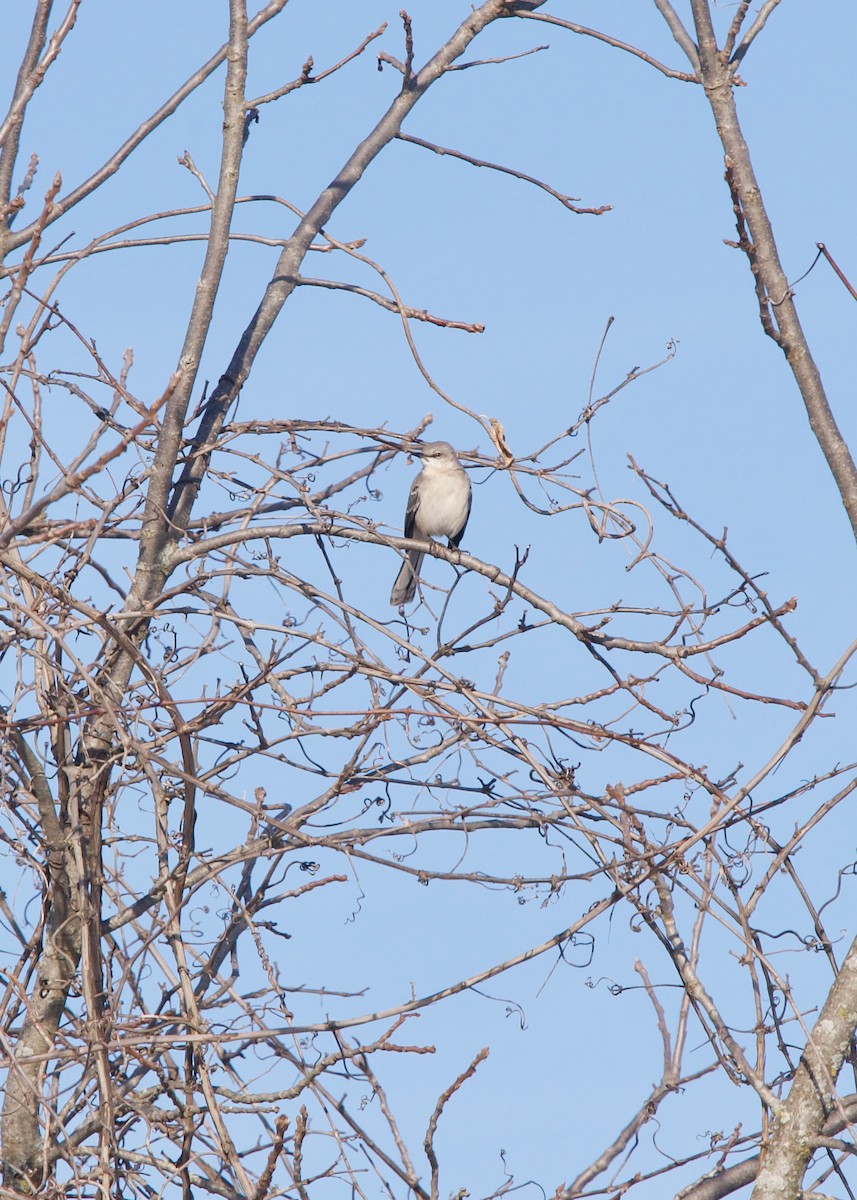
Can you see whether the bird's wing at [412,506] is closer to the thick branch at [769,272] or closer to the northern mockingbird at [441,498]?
the northern mockingbird at [441,498]

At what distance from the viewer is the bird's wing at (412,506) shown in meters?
7.98

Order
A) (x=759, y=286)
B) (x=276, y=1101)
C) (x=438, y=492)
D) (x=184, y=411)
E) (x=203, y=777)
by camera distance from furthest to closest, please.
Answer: (x=438, y=492) < (x=184, y=411) < (x=203, y=777) < (x=276, y=1101) < (x=759, y=286)

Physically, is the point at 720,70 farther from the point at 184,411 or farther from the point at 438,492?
the point at 438,492

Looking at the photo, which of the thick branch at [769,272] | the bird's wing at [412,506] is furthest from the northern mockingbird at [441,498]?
the thick branch at [769,272]

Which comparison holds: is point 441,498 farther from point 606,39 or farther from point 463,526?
point 606,39

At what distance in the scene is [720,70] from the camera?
3391mm

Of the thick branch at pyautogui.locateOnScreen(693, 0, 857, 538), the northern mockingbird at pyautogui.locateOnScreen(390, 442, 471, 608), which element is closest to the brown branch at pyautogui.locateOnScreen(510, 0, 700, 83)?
the thick branch at pyautogui.locateOnScreen(693, 0, 857, 538)

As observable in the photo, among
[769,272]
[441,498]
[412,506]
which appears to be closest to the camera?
[769,272]

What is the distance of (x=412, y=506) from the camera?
8.05 meters

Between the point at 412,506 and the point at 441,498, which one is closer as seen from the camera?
the point at 441,498

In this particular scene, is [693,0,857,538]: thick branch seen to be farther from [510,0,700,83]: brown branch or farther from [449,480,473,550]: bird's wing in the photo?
[449,480,473,550]: bird's wing

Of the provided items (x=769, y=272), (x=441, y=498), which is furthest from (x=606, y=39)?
(x=441, y=498)

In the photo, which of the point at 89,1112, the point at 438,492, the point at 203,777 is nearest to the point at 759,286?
the point at 203,777

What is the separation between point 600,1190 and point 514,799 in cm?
100
